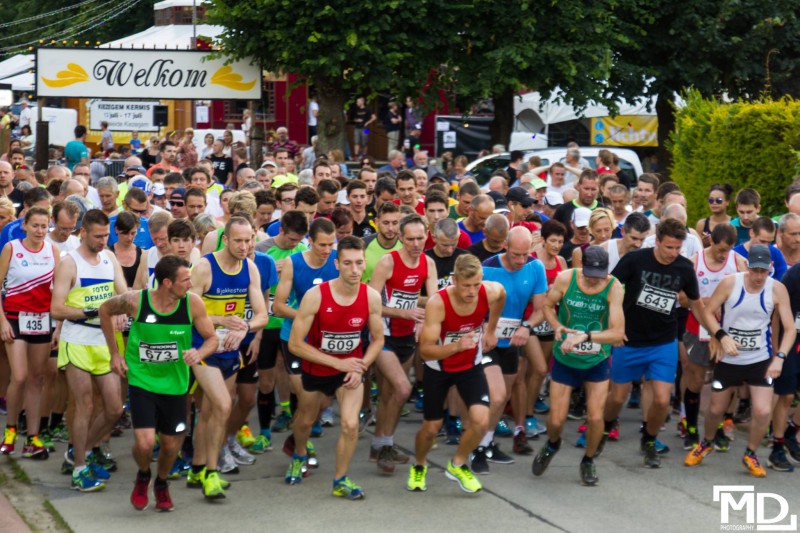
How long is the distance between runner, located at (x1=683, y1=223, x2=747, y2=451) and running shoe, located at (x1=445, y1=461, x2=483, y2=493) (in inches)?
86.9

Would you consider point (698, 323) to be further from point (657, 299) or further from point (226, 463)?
point (226, 463)

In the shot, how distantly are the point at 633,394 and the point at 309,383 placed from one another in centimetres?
426

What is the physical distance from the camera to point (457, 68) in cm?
2584

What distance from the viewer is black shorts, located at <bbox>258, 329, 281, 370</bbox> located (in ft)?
33.5

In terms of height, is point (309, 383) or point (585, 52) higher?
point (585, 52)

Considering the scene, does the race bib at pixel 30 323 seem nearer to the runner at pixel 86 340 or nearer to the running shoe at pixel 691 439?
the runner at pixel 86 340

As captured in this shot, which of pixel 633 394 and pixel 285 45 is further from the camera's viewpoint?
pixel 285 45

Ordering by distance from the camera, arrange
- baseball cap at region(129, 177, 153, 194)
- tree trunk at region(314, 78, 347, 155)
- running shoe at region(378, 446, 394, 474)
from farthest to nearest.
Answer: tree trunk at region(314, 78, 347, 155), baseball cap at region(129, 177, 153, 194), running shoe at region(378, 446, 394, 474)

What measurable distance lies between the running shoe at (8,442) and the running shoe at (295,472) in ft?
7.35

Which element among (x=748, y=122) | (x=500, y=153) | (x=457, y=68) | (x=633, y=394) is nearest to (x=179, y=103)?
(x=457, y=68)

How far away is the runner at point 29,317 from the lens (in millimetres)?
9633

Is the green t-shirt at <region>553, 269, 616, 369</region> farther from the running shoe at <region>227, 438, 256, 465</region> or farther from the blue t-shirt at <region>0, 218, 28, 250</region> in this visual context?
the blue t-shirt at <region>0, 218, 28, 250</region>

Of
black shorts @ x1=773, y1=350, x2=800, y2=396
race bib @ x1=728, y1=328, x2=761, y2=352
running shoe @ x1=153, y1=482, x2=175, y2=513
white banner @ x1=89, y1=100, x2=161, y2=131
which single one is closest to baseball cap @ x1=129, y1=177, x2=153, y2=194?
running shoe @ x1=153, y1=482, x2=175, y2=513

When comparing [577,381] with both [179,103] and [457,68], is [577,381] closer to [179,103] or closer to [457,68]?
[457,68]
